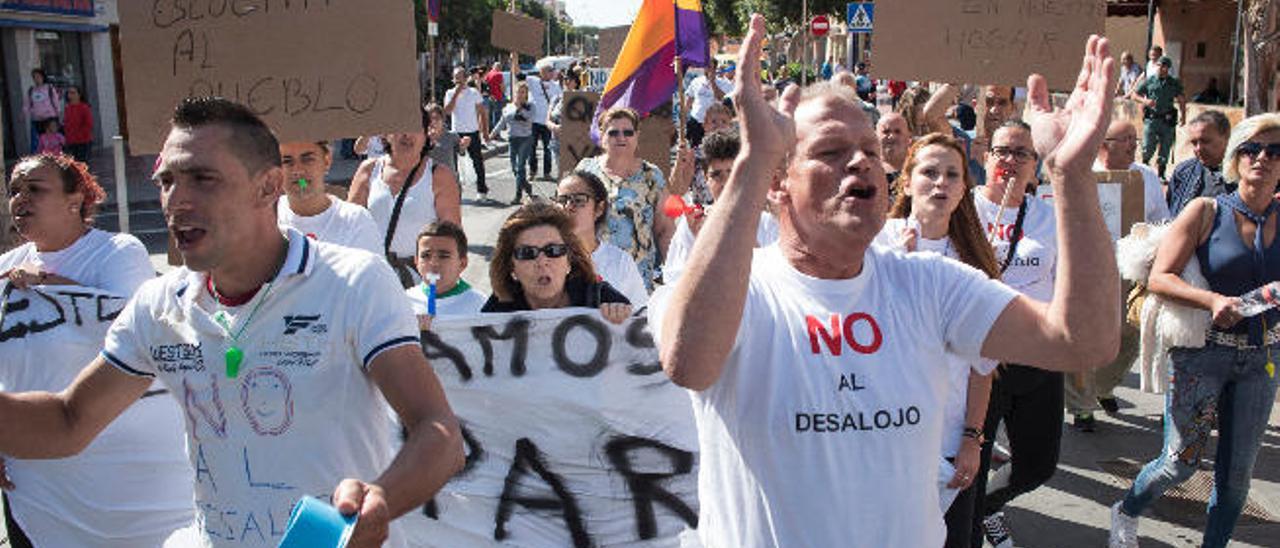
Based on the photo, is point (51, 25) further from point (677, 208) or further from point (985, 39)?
point (985, 39)

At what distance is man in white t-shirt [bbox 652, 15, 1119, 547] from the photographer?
81.6 inches

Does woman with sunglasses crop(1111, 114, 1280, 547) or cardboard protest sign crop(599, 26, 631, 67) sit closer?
woman with sunglasses crop(1111, 114, 1280, 547)

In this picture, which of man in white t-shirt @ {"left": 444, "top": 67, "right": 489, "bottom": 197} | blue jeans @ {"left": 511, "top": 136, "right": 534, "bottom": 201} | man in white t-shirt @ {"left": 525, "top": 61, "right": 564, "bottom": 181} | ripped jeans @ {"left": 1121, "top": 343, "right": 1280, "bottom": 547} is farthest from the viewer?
man in white t-shirt @ {"left": 525, "top": 61, "right": 564, "bottom": 181}

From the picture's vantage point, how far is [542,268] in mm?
4391

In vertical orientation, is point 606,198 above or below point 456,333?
above

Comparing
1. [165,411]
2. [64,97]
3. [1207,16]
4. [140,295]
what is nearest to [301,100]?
[165,411]

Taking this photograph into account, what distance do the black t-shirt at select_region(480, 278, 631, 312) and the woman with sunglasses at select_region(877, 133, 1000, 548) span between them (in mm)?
1041

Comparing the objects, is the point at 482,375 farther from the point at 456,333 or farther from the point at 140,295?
the point at 140,295

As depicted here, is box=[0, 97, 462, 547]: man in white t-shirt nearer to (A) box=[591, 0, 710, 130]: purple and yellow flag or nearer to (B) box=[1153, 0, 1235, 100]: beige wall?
(A) box=[591, 0, 710, 130]: purple and yellow flag

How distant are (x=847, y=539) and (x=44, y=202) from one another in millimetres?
2849

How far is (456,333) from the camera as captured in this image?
4.32 m

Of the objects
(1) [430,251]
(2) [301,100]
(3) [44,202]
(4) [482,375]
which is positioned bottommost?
(4) [482,375]

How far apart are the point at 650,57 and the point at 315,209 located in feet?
10.8

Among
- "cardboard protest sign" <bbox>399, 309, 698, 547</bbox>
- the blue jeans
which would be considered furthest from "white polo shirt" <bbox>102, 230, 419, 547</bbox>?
the blue jeans
